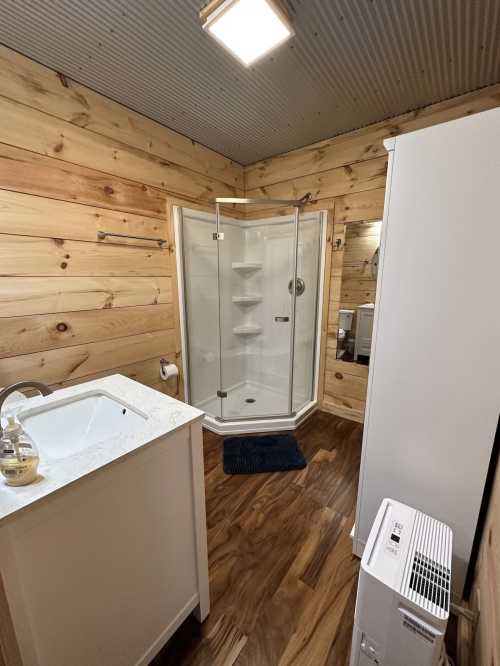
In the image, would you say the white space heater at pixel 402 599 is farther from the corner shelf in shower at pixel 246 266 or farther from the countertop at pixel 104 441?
the corner shelf in shower at pixel 246 266

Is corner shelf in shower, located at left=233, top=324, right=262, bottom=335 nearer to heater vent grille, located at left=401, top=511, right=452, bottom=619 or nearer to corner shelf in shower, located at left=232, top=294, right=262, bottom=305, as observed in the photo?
corner shelf in shower, located at left=232, top=294, right=262, bottom=305

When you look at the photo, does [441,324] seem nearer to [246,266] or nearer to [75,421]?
[75,421]

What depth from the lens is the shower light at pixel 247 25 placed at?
1110 mm

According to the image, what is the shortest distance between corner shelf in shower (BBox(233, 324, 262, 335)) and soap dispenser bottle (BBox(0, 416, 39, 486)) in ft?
7.72

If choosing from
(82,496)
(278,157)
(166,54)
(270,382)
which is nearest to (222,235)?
(278,157)

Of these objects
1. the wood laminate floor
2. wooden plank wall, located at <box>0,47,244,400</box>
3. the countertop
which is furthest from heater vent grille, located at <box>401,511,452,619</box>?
wooden plank wall, located at <box>0,47,244,400</box>

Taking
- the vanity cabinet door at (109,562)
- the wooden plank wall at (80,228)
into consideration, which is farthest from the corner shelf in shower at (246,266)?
the vanity cabinet door at (109,562)

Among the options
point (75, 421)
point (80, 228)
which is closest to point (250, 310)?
point (80, 228)

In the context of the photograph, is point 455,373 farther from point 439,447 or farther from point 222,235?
point 222,235

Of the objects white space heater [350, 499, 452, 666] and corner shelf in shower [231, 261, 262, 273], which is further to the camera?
corner shelf in shower [231, 261, 262, 273]

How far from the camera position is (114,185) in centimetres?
186

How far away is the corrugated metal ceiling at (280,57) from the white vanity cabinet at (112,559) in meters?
1.69

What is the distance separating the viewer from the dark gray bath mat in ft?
6.37

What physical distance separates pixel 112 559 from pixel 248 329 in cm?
237
